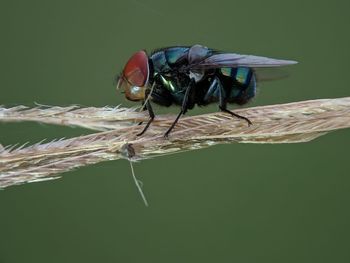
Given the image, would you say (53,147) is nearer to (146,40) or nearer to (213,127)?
(213,127)

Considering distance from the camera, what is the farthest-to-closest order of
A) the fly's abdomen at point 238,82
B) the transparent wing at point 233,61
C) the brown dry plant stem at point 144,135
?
the fly's abdomen at point 238,82 < the transparent wing at point 233,61 < the brown dry plant stem at point 144,135

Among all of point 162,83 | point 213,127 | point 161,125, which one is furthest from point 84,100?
point 213,127

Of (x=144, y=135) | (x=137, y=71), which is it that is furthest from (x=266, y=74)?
(x=144, y=135)

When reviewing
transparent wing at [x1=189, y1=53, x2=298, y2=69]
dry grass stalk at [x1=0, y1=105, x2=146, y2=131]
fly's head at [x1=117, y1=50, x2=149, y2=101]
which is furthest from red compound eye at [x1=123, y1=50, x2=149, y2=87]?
dry grass stalk at [x1=0, y1=105, x2=146, y2=131]

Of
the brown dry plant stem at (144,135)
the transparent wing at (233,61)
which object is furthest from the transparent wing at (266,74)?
the brown dry plant stem at (144,135)

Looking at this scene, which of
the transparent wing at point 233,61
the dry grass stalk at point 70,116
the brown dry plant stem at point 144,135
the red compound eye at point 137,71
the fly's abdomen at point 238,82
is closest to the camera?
the brown dry plant stem at point 144,135

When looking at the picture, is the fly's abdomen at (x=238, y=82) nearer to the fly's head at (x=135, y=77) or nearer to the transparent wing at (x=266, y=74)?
the transparent wing at (x=266, y=74)

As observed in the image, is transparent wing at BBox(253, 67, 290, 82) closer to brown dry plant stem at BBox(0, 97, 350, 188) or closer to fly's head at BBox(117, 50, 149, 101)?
fly's head at BBox(117, 50, 149, 101)
